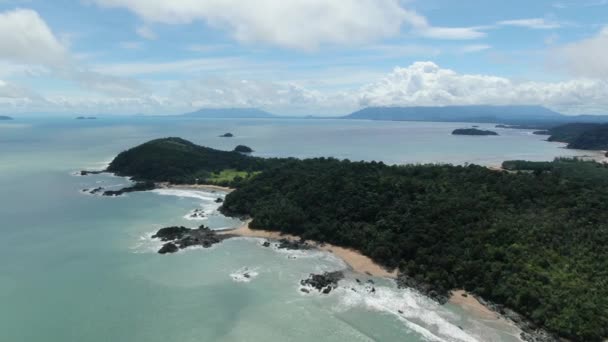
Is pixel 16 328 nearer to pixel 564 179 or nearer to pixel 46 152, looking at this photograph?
pixel 564 179

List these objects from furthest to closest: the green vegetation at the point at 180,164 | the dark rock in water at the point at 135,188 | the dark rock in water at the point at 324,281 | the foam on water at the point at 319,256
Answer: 1. the green vegetation at the point at 180,164
2. the dark rock in water at the point at 135,188
3. the foam on water at the point at 319,256
4. the dark rock in water at the point at 324,281

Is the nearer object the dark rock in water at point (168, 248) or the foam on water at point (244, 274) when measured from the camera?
the foam on water at point (244, 274)

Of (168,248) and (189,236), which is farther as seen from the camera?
(189,236)

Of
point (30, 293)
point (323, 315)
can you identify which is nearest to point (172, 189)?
point (30, 293)

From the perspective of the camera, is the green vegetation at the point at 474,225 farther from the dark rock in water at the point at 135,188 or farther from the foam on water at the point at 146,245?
the dark rock in water at the point at 135,188

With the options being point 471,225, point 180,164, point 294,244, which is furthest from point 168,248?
point 180,164

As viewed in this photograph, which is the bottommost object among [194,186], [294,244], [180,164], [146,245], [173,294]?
[173,294]

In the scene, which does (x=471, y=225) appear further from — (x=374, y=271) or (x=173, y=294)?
(x=173, y=294)

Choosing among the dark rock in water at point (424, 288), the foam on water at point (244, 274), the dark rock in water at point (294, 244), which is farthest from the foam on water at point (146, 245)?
the dark rock in water at point (424, 288)
